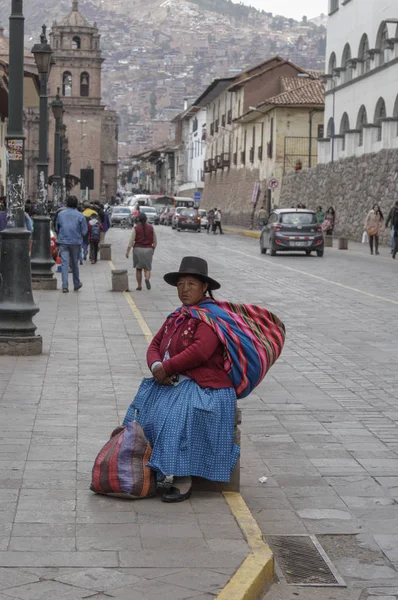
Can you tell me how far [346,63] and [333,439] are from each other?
4598cm

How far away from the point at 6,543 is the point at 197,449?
4.44ft

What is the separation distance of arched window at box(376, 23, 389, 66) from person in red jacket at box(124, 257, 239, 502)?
41.1 m

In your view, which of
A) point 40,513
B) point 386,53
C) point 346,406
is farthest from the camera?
point 386,53

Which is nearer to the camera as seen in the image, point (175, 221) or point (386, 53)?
point (386, 53)

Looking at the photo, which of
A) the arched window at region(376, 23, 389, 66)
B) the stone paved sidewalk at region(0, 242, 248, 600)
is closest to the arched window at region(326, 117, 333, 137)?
the arched window at region(376, 23, 389, 66)

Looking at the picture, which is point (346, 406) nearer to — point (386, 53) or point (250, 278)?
point (250, 278)

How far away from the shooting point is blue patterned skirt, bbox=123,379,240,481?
6328mm

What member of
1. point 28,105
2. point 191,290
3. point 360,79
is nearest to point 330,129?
point 360,79

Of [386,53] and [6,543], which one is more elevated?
[386,53]

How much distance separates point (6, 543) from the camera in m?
5.37

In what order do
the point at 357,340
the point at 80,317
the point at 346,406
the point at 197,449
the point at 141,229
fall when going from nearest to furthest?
1. the point at 197,449
2. the point at 346,406
3. the point at 357,340
4. the point at 80,317
5. the point at 141,229

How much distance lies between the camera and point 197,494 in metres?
6.46

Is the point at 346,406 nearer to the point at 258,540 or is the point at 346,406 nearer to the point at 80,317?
the point at 258,540

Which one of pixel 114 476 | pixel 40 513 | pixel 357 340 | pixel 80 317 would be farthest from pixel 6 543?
pixel 80 317
